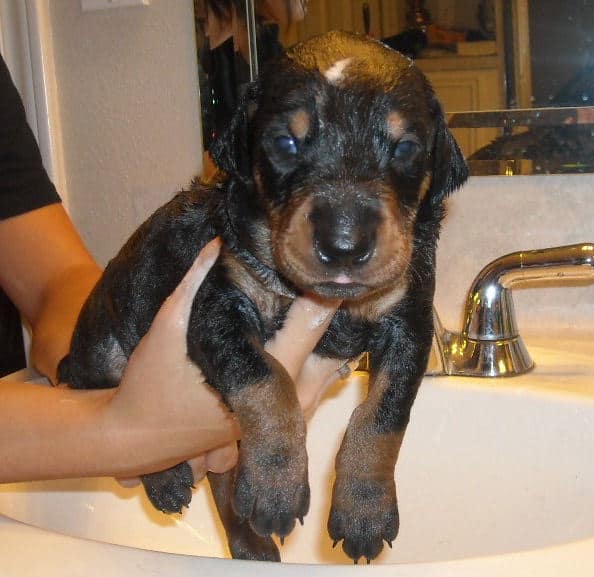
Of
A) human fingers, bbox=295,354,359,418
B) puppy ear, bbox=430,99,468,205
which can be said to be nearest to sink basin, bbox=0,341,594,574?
human fingers, bbox=295,354,359,418

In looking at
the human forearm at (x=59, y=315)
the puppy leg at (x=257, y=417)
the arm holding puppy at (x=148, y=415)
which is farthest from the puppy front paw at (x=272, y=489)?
the human forearm at (x=59, y=315)

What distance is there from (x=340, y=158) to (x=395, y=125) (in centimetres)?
10

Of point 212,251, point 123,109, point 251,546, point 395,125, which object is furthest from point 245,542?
point 123,109

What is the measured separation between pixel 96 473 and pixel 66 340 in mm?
623

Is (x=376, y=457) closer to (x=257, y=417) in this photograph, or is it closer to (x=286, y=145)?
(x=257, y=417)

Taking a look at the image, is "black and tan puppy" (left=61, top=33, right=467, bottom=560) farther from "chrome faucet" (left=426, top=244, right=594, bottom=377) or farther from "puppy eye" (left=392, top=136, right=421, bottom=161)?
"chrome faucet" (left=426, top=244, right=594, bottom=377)

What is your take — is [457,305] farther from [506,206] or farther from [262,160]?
[262,160]

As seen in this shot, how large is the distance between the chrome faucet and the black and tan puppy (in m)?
0.32

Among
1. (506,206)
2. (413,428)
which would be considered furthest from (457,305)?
(413,428)

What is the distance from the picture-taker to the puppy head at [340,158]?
3.56 feet

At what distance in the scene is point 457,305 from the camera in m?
2.04

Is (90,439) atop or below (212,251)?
below

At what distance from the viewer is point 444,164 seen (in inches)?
54.0

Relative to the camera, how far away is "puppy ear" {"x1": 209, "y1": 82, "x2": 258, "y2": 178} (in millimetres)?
1324
